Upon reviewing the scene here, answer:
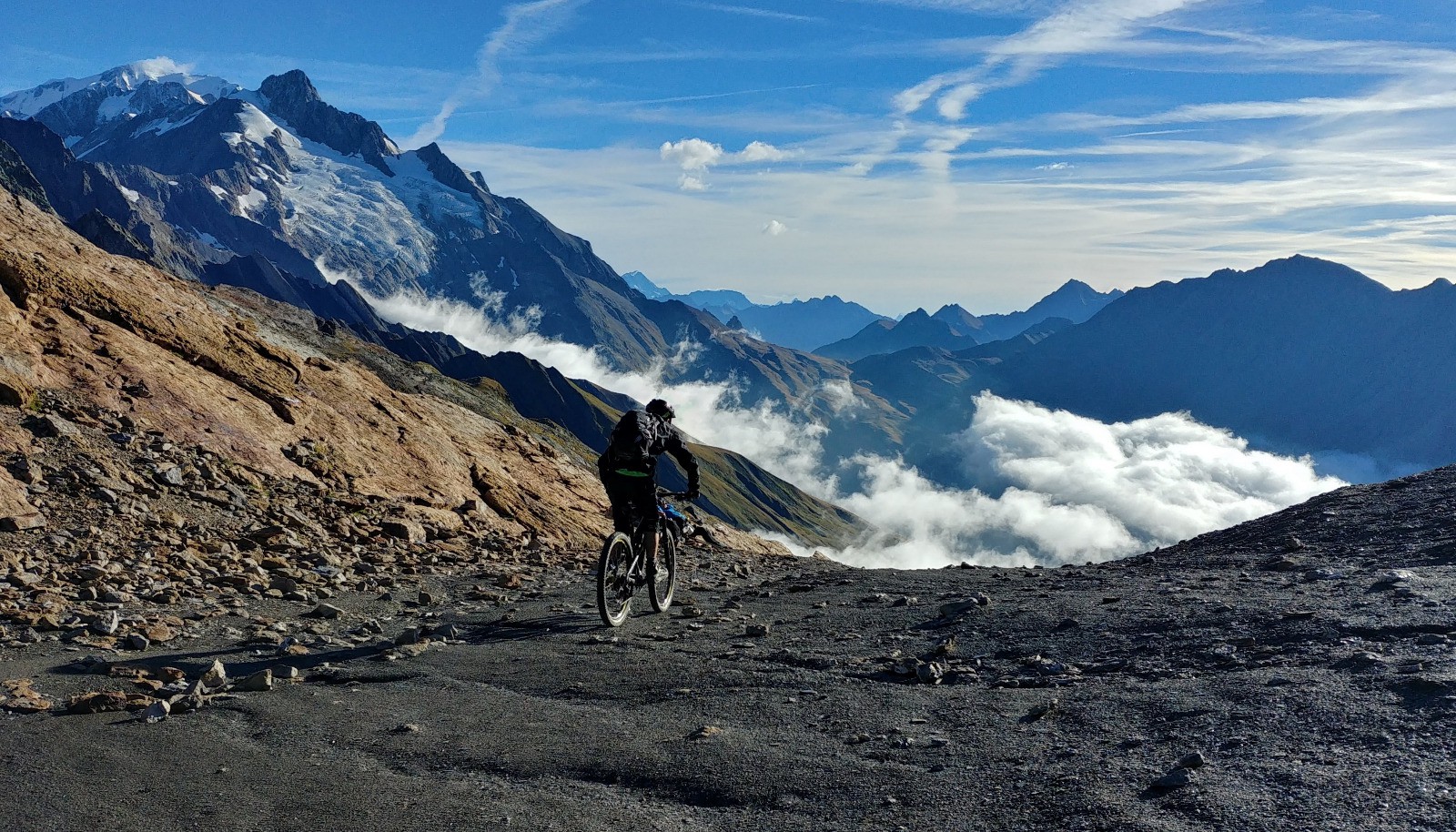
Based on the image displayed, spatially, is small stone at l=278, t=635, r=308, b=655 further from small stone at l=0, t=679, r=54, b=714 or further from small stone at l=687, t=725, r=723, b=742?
small stone at l=687, t=725, r=723, b=742

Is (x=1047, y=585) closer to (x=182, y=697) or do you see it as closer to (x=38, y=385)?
(x=182, y=697)

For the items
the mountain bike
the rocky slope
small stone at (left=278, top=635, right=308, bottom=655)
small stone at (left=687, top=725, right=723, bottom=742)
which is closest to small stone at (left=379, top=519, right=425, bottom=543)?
the rocky slope

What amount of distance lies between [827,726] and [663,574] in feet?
24.0

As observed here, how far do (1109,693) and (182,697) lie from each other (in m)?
9.07

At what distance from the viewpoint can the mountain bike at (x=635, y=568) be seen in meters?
12.9

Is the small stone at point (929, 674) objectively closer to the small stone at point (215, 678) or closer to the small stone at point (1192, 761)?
the small stone at point (1192, 761)

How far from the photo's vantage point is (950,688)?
29.8ft

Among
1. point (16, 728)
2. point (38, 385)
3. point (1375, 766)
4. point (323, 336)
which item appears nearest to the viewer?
point (1375, 766)

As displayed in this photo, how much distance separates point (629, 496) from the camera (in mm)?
13531

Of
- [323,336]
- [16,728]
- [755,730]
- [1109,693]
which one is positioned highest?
[323,336]

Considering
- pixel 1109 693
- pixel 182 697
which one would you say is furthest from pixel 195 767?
pixel 1109 693

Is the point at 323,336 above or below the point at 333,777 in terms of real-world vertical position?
above

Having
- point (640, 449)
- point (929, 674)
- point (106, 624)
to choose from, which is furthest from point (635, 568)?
point (106, 624)

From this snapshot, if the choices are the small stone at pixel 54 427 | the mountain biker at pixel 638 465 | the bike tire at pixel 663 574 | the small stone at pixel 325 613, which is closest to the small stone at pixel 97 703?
the small stone at pixel 325 613
